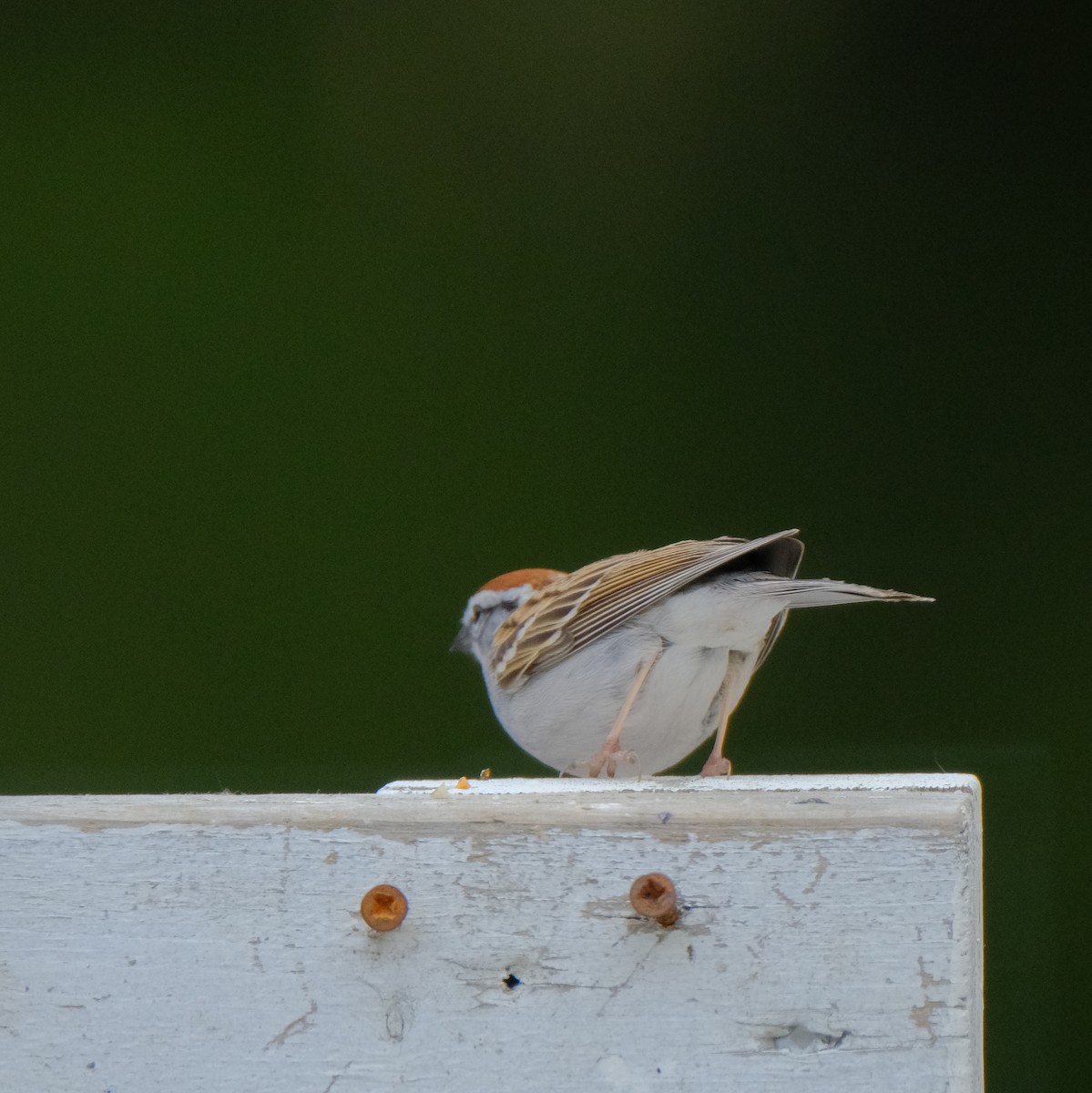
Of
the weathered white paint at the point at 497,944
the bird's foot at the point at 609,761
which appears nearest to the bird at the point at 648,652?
the bird's foot at the point at 609,761

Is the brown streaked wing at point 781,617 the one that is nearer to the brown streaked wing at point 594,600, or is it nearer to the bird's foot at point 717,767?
the brown streaked wing at point 594,600

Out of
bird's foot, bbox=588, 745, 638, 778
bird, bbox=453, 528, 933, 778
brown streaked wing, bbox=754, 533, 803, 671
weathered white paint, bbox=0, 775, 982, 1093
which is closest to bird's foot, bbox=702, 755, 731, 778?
bird, bbox=453, 528, 933, 778

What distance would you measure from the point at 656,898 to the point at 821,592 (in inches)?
30.7

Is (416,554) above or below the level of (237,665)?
above

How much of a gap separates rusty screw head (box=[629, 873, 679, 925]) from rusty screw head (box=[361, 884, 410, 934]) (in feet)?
0.59

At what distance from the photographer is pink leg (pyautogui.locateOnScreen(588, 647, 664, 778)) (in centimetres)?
199

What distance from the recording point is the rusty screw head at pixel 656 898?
108 centimetres

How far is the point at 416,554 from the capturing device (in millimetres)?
3711

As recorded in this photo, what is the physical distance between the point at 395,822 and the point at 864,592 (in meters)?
0.75

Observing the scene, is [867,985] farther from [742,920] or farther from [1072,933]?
[1072,933]

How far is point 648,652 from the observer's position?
2088mm

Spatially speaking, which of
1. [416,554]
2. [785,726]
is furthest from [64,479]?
[785,726]

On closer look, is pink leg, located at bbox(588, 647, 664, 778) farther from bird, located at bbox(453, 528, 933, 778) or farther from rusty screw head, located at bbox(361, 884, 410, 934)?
rusty screw head, located at bbox(361, 884, 410, 934)

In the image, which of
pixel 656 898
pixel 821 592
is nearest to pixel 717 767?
pixel 821 592
